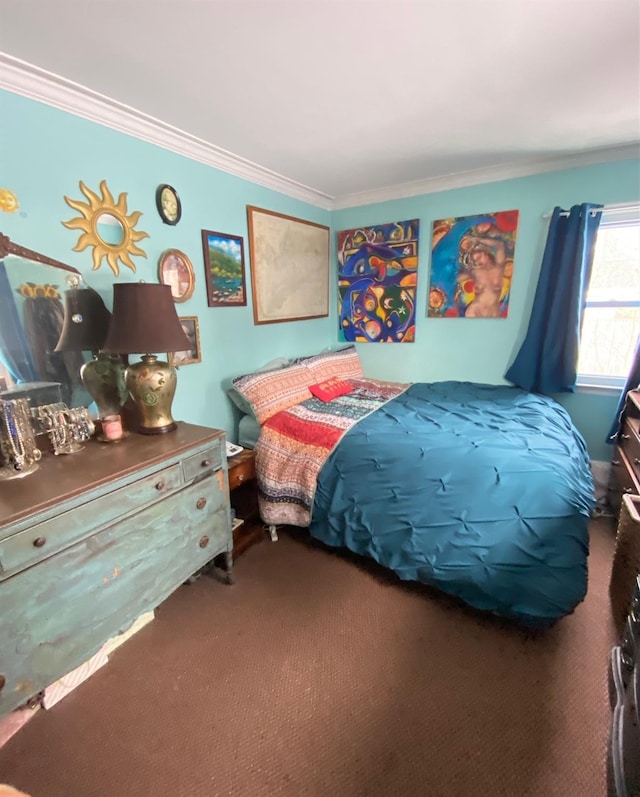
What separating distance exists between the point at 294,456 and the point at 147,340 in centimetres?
101

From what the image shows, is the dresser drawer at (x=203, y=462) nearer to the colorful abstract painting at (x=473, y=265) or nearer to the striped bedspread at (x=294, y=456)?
the striped bedspread at (x=294, y=456)

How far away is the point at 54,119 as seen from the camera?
1540 mm

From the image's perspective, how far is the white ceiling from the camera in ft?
3.85

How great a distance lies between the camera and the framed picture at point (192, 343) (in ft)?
7.10

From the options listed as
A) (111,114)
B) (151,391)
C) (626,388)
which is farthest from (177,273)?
(626,388)

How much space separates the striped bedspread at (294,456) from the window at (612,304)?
176 centimetres

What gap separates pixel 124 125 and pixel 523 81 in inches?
71.5

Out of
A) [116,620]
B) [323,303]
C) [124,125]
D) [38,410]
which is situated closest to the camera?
[116,620]

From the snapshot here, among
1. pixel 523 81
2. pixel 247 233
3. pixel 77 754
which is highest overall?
pixel 523 81

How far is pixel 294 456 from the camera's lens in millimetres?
2113

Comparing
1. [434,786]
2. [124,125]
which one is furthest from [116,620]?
[124,125]

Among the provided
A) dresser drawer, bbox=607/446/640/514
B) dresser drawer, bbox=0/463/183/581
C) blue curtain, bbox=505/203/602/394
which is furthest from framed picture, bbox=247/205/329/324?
dresser drawer, bbox=607/446/640/514

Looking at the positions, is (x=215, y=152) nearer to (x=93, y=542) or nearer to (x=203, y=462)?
(x=203, y=462)

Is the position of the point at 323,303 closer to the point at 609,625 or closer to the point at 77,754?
the point at 609,625
